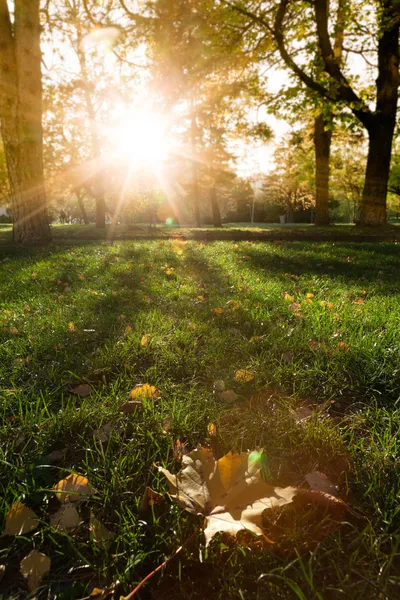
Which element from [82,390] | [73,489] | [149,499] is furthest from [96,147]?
A: [149,499]

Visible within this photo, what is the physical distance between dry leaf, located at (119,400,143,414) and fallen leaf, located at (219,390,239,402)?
407 millimetres

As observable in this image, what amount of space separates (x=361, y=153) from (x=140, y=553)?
38060mm

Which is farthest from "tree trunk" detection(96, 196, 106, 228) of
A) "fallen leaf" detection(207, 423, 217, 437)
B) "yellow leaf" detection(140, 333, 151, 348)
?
"fallen leaf" detection(207, 423, 217, 437)

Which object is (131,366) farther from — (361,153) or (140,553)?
(361,153)

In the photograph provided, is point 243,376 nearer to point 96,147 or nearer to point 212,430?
point 212,430

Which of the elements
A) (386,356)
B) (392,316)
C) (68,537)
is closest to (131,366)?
(68,537)

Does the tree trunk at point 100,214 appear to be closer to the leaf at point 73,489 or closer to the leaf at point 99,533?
the leaf at point 73,489

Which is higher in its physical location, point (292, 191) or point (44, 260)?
point (292, 191)

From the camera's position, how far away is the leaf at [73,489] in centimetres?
114

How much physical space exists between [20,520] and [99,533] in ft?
0.85

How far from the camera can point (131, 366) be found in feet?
6.68

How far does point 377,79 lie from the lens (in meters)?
10.8

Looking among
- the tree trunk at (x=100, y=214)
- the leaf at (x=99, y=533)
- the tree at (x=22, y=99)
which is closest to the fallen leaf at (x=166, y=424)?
the leaf at (x=99, y=533)

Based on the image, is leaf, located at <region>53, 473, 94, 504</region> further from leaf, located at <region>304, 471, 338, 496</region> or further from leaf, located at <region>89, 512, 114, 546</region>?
leaf, located at <region>304, 471, 338, 496</region>
